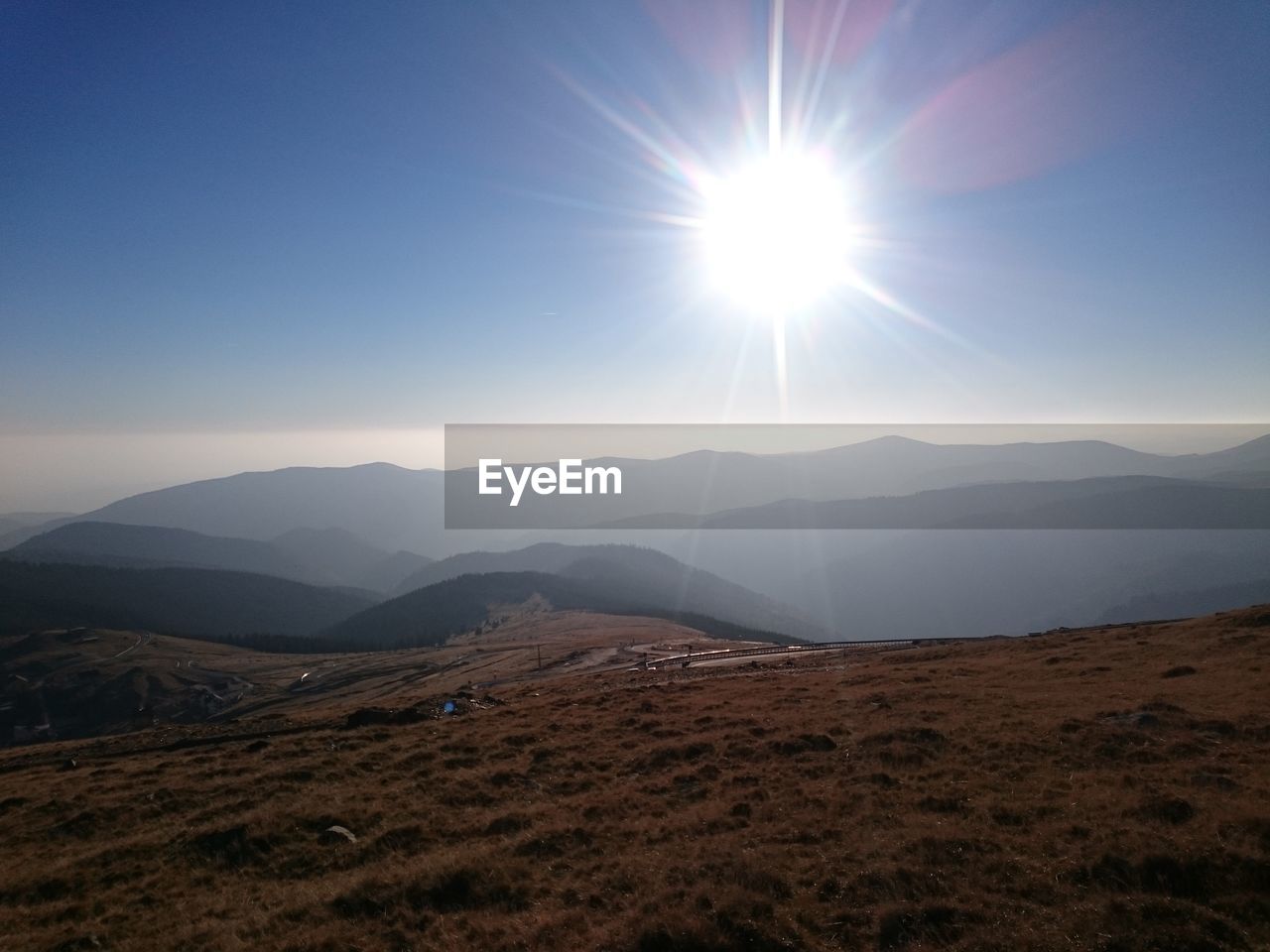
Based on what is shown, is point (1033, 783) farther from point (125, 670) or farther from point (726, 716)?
point (125, 670)

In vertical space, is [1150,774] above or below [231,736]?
above

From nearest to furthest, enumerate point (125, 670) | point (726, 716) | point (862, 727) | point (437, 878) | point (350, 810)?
point (437, 878)
point (350, 810)
point (862, 727)
point (726, 716)
point (125, 670)

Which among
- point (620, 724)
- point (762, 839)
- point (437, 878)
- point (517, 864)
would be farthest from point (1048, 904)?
point (620, 724)

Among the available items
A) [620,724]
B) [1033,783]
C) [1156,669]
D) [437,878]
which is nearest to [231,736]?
[620,724]

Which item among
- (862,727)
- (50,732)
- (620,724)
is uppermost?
(862,727)

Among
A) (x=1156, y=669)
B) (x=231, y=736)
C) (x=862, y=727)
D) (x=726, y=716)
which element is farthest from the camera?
(x=231, y=736)

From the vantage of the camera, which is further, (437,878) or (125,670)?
(125,670)
